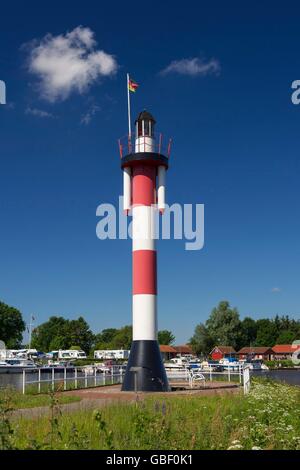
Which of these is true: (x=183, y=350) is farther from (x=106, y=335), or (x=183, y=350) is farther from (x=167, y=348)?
(x=106, y=335)

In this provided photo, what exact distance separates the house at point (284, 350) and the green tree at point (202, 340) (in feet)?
70.8

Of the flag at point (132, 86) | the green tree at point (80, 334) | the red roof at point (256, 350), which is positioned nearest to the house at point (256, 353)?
the red roof at point (256, 350)

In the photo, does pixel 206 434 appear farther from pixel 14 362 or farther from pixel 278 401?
pixel 14 362

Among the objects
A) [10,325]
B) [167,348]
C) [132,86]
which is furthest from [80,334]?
[132,86]

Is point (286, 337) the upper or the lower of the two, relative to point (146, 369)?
lower

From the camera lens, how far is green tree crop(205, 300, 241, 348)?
11331 centimetres

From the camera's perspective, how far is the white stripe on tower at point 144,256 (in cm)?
2430

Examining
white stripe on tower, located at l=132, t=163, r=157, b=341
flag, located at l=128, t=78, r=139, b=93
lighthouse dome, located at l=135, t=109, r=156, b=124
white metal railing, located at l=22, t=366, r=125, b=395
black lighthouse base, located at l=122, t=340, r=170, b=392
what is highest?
flag, located at l=128, t=78, r=139, b=93

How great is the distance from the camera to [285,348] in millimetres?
131875

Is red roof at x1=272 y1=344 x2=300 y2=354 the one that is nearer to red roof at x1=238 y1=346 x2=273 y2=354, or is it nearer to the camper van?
red roof at x1=238 y1=346 x2=273 y2=354

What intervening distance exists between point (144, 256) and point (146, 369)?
4.89 m

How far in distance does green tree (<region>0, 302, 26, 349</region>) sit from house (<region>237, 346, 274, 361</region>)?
51.9 metres

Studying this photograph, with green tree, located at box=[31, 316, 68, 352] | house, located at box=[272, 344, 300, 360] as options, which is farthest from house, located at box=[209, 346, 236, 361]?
green tree, located at box=[31, 316, 68, 352]

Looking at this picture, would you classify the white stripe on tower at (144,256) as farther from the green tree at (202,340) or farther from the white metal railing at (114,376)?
the green tree at (202,340)
